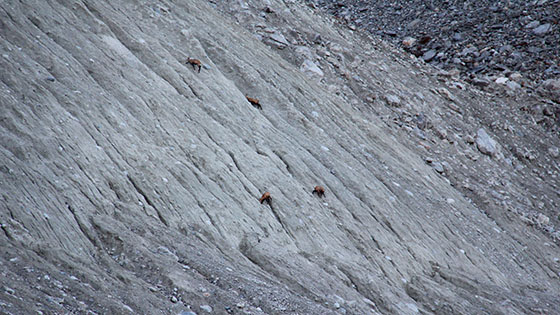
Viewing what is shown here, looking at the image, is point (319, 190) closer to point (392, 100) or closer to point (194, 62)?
point (194, 62)

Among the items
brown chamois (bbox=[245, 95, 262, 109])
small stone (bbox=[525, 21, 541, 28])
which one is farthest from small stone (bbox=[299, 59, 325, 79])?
small stone (bbox=[525, 21, 541, 28])

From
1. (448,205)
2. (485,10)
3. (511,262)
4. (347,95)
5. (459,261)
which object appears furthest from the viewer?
(485,10)

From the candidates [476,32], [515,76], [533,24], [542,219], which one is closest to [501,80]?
[515,76]

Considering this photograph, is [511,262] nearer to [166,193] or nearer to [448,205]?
[448,205]

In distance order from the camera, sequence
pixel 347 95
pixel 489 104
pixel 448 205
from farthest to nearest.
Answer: pixel 489 104 → pixel 347 95 → pixel 448 205

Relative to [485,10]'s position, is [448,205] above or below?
below

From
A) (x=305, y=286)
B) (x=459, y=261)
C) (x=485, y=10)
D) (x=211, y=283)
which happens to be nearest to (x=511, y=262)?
(x=459, y=261)

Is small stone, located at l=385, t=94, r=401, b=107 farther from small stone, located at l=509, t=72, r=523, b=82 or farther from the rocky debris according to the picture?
small stone, located at l=509, t=72, r=523, b=82
